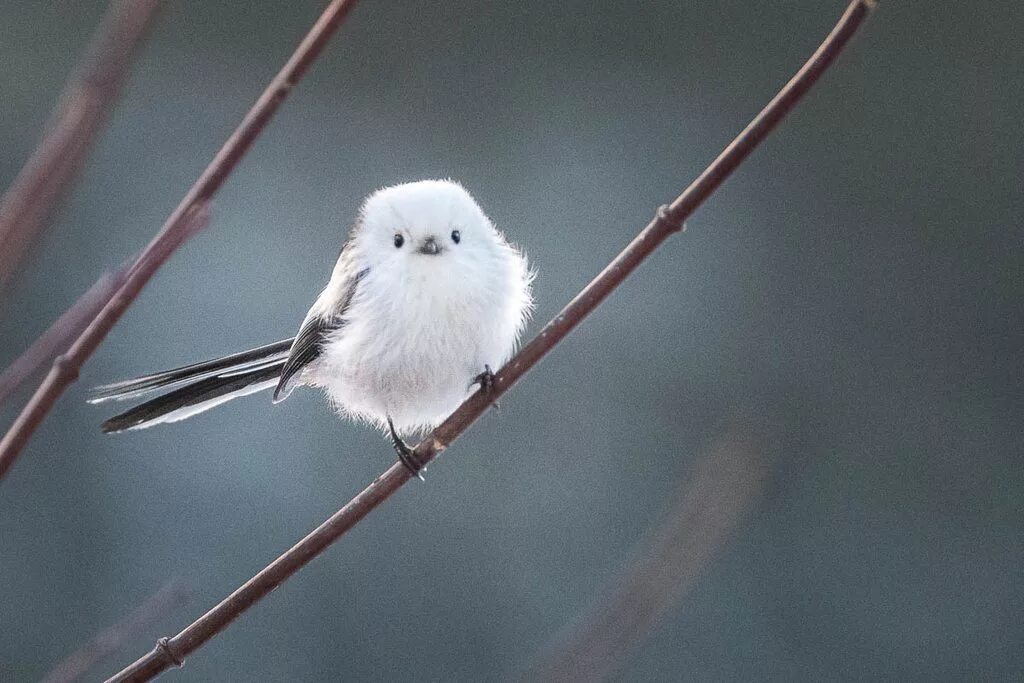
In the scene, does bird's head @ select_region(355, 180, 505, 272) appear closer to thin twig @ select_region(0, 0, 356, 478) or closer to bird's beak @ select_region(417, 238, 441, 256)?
bird's beak @ select_region(417, 238, 441, 256)

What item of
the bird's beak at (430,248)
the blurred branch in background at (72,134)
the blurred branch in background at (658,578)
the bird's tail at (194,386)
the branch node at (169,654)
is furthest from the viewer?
the bird's beak at (430,248)

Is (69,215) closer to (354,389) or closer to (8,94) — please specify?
(8,94)

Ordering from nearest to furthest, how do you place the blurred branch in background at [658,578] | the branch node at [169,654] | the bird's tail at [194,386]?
the blurred branch in background at [658,578], the branch node at [169,654], the bird's tail at [194,386]

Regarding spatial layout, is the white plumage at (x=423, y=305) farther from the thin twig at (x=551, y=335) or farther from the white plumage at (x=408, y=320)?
the thin twig at (x=551, y=335)

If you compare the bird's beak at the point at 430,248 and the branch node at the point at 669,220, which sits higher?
the bird's beak at the point at 430,248

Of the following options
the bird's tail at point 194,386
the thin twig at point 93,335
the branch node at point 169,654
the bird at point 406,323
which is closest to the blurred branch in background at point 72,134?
the thin twig at point 93,335
